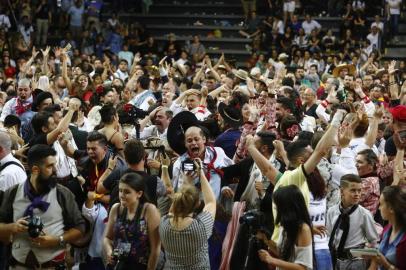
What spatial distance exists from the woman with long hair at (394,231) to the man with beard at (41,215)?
2.29 m

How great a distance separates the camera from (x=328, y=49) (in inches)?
950

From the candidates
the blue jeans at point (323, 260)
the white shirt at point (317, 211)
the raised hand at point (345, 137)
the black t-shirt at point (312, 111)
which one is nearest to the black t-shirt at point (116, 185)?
the white shirt at point (317, 211)

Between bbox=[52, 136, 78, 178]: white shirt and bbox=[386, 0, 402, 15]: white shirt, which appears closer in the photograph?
bbox=[52, 136, 78, 178]: white shirt

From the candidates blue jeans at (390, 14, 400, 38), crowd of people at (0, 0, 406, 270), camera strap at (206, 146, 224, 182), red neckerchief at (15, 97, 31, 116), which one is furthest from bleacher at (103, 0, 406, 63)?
camera strap at (206, 146, 224, 182)

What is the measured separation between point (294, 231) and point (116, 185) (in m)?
1.91

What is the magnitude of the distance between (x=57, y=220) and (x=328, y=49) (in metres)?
18.7

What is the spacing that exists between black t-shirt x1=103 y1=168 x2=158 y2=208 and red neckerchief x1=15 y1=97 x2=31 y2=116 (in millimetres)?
4340

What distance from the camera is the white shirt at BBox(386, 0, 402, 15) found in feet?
80.9

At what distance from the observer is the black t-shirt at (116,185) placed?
6.55 m

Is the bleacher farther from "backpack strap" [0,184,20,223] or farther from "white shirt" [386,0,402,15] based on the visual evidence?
"backpack strap" [0,184,20,223]

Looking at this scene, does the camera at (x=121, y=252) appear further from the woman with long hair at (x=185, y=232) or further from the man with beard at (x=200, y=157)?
the man with beard at (x=200, y=157)

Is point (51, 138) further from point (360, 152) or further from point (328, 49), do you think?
point (328, 49)

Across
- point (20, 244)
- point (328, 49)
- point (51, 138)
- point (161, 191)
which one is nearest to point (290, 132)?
point (161, 191)

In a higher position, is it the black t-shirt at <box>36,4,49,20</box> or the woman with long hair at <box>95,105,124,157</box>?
the woman with long hair at <box>95,105,124,157</box>
